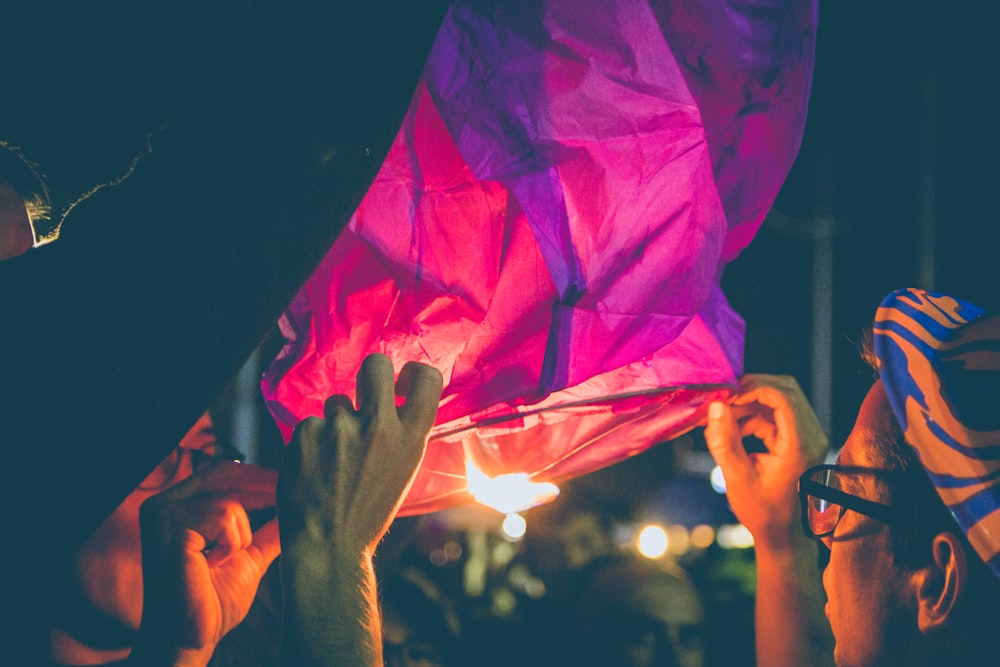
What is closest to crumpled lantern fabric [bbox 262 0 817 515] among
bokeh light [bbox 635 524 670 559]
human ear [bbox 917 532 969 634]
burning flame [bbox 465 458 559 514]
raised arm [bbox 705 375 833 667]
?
burning flame [bbox 465 458 559 514]

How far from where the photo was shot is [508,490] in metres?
1.35

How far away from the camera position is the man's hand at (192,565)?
1396mm

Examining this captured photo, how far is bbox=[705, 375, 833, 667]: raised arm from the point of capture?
1454mm

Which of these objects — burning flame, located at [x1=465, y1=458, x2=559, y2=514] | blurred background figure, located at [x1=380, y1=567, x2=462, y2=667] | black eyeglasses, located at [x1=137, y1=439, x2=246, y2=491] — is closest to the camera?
burning flame, located at [x1=465, y1=458, x2=559, y2=514]

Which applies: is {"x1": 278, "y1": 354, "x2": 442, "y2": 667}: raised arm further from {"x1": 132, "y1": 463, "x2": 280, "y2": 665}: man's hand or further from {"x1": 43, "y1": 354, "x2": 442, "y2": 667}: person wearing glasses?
{"x1": 132, "y1": 463, "x2": 280, "y2": 665}: man's hand

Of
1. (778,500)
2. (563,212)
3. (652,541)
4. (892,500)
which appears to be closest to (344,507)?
(563,212)

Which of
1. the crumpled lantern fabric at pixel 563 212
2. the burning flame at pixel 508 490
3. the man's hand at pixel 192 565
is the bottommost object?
the man's hand at pixel 192 565

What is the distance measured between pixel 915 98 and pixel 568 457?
2.15m

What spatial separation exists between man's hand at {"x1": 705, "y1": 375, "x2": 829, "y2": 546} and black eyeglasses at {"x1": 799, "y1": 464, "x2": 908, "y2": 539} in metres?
0.06

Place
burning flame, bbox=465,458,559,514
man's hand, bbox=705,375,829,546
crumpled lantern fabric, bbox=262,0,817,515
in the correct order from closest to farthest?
crumpled lantern fabric, bbox=262,0,817,515, burning flame, bbox=465,458,559,514, man's hand, bbox=705,375,829,546

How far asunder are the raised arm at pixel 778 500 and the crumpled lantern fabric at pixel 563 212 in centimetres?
23

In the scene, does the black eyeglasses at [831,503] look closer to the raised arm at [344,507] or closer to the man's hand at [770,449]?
the man's hand at [770,449]

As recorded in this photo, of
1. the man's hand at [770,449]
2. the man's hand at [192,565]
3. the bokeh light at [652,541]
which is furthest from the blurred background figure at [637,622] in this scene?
the man's hand at [192,565]

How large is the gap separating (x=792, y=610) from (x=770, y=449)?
0.32 metres
